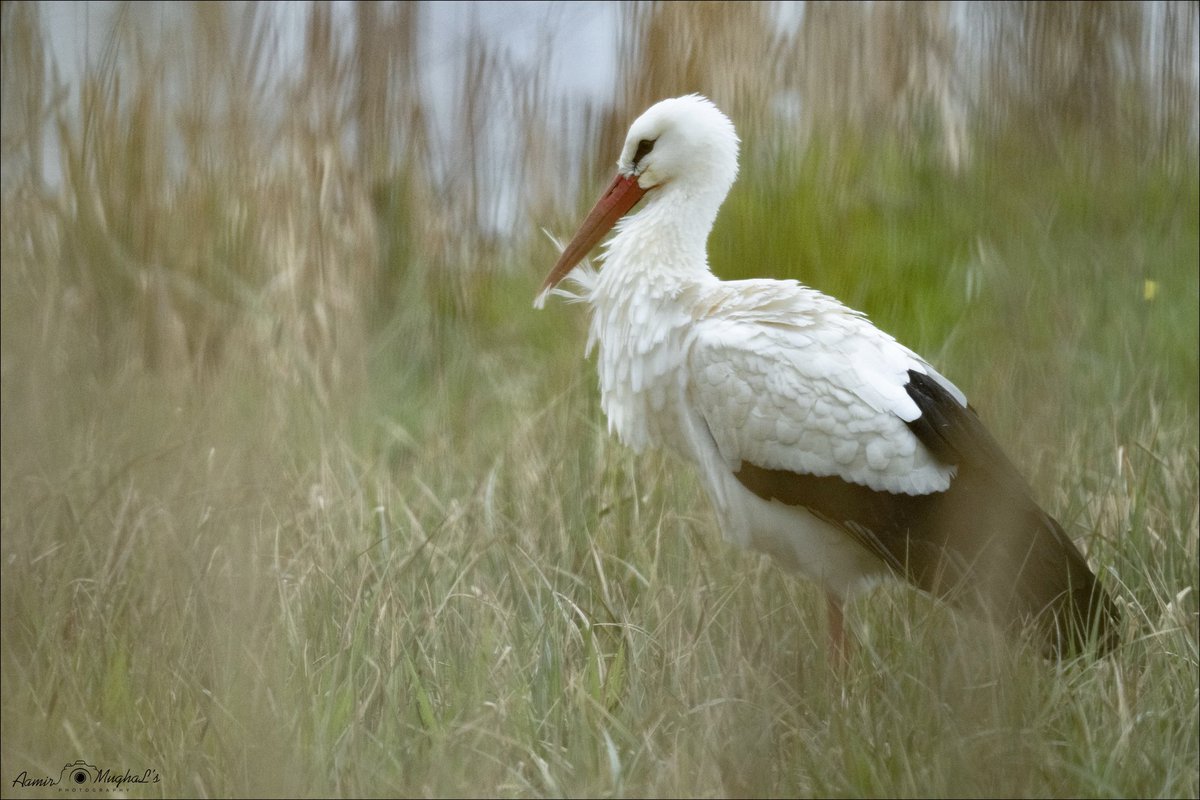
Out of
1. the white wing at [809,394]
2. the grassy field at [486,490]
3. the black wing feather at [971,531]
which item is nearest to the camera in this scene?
the grassy field at [486,490]

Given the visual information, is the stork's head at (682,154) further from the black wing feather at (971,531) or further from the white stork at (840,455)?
the black wing feather at (971,531)

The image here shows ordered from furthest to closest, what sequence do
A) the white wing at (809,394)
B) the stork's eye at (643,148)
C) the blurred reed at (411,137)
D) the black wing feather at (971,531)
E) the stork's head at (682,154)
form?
the stork's eye at (643,148) → the stork's head at (682,154) → the blurred reed at (411,137) → the white wing at (809,394) → the black wing feather at (971,531)

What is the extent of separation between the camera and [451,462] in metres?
3.47

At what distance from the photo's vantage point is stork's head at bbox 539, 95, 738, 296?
3.06 m

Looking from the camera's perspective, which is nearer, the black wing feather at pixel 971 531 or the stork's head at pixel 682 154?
the black wing feather at pixel 971 531

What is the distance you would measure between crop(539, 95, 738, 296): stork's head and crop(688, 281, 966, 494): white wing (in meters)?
0.39

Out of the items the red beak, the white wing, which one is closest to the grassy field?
the white wing

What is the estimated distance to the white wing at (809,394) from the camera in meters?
2.73

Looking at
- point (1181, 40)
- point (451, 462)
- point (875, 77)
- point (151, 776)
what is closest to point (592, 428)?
point (451, 462)

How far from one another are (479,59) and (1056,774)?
1.89 m

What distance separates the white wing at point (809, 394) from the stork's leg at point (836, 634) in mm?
287

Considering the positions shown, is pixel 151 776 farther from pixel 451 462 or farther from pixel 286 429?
pixel 451 462

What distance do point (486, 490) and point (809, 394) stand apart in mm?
914

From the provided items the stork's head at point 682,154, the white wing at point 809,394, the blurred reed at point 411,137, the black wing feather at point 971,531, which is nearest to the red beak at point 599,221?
the stork's head at point 682,154
